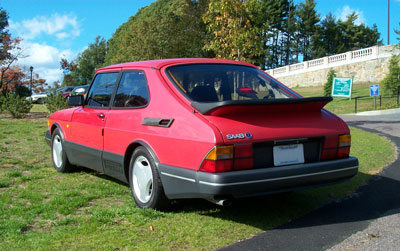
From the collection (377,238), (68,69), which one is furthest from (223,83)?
(68,69)

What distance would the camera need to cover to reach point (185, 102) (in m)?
3.92

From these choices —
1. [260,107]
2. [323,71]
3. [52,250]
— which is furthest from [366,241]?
[323,71]

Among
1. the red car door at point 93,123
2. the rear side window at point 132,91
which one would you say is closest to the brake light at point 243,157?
the rear side window at point 132,91

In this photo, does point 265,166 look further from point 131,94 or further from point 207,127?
point 131,94

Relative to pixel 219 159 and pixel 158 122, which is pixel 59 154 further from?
pixel 219 159

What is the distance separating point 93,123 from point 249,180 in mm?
2697

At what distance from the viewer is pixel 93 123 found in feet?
17.7

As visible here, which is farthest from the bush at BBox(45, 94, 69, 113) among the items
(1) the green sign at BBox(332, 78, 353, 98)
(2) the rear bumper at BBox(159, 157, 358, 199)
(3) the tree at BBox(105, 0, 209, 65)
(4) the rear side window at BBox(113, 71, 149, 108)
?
(3) the tree at BBox(105, 0, 209, 65)

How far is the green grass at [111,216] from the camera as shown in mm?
3469

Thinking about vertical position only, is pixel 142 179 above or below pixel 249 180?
below

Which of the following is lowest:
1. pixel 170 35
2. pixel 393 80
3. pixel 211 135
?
pixel 211 135

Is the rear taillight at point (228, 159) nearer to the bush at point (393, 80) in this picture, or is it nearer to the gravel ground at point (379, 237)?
the gravel ground at point (379, 237)

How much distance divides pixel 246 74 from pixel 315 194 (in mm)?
1769

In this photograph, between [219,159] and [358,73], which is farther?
[358,73]
